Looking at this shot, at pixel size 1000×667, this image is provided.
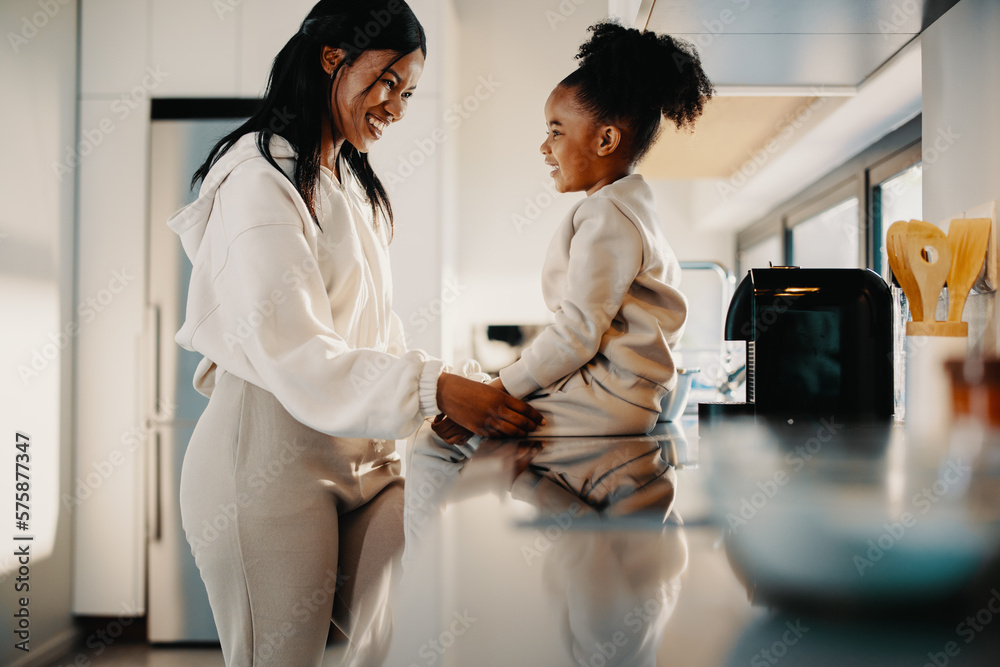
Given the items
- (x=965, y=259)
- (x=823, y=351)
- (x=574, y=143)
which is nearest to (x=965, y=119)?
(x=965, y=259)

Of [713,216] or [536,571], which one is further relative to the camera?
[713,216]

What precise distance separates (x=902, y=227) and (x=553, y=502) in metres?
0.74

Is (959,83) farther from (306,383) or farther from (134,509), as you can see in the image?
(134,509)

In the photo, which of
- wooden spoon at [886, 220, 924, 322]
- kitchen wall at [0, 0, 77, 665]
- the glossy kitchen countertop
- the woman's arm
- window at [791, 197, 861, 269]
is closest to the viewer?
the glossy kitchen countertop

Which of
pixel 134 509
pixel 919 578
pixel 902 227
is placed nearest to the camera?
pixel 919 578

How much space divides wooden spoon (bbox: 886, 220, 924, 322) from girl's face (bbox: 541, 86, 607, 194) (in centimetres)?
38

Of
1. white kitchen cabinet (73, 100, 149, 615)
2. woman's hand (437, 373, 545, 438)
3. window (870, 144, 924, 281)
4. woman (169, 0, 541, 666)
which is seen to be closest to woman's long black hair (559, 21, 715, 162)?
woman (169, 0, 541, 666)

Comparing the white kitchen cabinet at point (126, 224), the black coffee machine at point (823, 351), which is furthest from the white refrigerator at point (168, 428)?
the black coffee machine at point (823, 351)

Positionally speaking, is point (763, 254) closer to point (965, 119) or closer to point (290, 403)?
point (965, 119)

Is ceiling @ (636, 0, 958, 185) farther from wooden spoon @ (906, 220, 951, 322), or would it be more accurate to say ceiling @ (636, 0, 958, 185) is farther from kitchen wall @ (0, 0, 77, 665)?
kitchen wall @ (0, 0, 77, 665)

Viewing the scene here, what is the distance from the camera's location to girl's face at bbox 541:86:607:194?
87 cm

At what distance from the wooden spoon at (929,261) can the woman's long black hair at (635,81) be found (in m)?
0.34

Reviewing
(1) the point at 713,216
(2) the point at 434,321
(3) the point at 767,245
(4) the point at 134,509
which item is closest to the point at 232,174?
(2) the point at 434,321

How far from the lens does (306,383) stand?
2.07 feet
